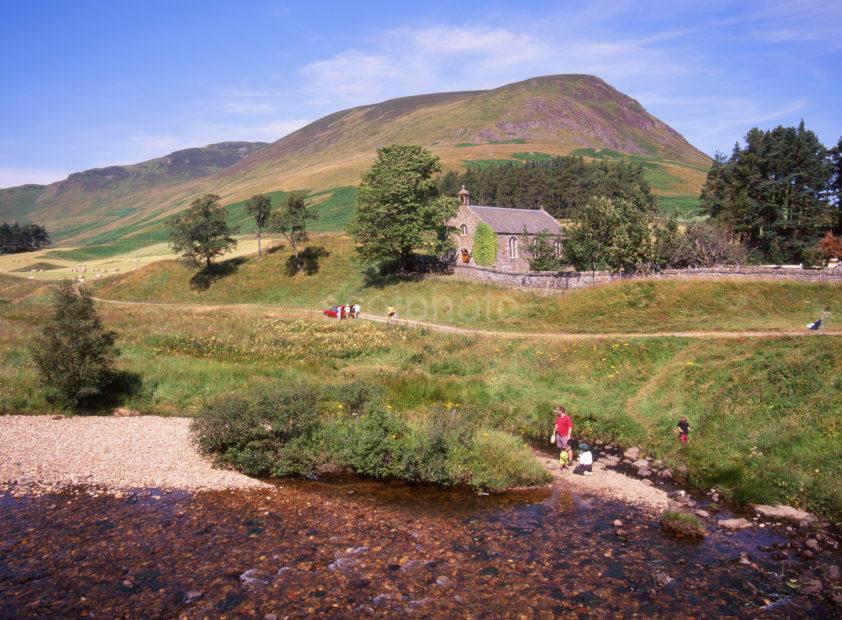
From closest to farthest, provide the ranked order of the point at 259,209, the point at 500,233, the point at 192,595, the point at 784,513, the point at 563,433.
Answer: the point at 192,595 < the point at 784,513 < the point at 563,433 < the point at 500,233 < the point at 259,209

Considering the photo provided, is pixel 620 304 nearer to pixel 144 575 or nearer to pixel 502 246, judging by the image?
pixel 502 246

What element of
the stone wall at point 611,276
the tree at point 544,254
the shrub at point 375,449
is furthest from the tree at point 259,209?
the shrub at point 375,449

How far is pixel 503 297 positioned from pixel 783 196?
31.1m

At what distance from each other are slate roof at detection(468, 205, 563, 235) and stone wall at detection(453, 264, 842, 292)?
292 inches

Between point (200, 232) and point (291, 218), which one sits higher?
point (291, 218)

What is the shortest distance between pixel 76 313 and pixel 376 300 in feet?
100

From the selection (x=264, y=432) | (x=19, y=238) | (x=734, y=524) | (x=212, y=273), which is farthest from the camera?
(x=19, y=238)

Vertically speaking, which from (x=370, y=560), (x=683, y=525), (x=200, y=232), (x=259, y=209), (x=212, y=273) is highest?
(x=259, y=209)

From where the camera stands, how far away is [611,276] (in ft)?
159

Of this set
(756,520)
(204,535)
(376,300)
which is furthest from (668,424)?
(376,300)

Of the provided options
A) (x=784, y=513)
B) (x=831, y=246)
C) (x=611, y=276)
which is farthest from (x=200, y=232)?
(x=831, y=246)

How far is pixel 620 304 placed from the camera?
143ft

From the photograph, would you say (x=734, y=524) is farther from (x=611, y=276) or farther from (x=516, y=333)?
(x=611, y=276)

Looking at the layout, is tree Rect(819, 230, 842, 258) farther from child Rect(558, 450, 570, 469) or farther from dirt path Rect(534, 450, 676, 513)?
child Rect(558, 450, 570, 469)
